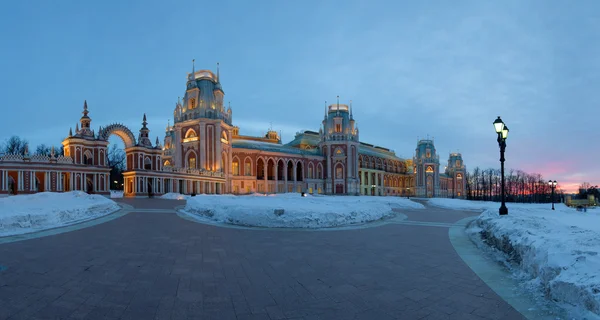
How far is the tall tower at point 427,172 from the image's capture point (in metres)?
105

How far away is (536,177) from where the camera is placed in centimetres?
12256

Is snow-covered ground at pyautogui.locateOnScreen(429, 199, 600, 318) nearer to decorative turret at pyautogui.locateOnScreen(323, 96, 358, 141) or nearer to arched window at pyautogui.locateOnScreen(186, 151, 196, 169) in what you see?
arched window at pyautogui.locateOnScreen(186, 151, 196, 169)


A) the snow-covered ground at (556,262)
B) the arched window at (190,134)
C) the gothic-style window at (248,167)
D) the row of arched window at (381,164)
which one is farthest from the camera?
the row of arched window at (381,164)

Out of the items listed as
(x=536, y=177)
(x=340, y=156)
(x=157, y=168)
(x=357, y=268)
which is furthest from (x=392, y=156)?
(x=357, y=268)

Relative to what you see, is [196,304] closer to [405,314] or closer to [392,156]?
[405,314]

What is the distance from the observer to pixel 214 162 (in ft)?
205

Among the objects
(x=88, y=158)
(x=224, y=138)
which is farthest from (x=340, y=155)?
(x=88, y=158)

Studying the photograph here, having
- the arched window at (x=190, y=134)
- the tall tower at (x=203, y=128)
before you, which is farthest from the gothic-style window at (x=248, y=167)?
the arched window at (x=190, y=134)

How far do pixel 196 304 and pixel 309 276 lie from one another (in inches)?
86.6

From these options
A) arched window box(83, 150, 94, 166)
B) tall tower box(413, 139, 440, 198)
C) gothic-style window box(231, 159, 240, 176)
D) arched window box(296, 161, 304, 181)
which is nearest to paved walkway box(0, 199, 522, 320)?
arched window box(83, 150, 94, 166)

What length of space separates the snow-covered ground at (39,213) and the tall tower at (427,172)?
97.3m

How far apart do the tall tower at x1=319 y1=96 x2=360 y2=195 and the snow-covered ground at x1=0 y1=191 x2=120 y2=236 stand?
67446mm

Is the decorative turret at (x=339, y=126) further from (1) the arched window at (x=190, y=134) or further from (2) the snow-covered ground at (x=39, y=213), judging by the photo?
(2) the snow-covered ground at (x=39, y=213)

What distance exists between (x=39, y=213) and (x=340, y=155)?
74.6m
